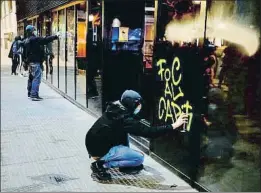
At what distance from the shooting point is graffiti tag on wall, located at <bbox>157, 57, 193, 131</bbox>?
15.4ft

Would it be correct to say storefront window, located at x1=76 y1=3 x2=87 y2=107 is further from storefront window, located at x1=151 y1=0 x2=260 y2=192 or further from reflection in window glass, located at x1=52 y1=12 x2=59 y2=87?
storefront window, located at x1=151 y1=0 x2=260 y2=192

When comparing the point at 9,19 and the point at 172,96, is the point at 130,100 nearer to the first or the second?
the point at 172,96

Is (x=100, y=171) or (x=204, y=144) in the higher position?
(x=204, y=144)

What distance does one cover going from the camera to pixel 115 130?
184 inches

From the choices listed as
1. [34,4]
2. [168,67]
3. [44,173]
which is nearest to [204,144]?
[168,67]

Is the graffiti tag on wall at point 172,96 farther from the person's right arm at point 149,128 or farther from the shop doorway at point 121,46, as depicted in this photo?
the shop doorway at point 121,46

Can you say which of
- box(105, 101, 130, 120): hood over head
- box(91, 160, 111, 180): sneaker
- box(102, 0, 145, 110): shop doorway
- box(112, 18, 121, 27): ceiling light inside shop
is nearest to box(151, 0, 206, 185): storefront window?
box(105, 101, 130, 120): hood over head

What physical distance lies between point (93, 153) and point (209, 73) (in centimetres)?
173

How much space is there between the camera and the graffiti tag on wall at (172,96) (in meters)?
4.70

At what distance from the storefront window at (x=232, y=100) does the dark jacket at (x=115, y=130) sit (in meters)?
0.57

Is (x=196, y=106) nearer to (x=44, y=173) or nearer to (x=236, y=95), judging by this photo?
(x=236, y=95)

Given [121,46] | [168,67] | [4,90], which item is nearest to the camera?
[168,67]

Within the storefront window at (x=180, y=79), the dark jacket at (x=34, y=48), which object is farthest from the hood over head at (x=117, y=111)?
the dark jacket at (x=34, y=48)

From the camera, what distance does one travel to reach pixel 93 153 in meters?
4.80
